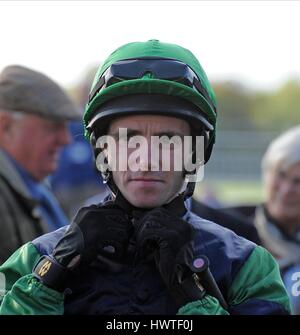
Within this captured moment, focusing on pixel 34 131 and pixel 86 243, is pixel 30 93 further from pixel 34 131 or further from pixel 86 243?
pixel 86 243

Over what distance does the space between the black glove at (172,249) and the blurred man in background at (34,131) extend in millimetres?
2365

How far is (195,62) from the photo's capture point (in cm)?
308

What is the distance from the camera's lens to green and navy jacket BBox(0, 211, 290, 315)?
8.81ft

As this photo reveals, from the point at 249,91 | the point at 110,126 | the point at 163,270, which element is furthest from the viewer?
the point at 249,91

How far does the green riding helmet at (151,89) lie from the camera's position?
2828 mm

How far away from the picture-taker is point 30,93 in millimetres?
5340

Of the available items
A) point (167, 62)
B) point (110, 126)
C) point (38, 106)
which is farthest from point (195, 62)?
point (38, 106)

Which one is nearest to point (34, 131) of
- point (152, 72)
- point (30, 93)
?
point (30, 93)

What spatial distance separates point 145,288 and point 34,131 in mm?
2977

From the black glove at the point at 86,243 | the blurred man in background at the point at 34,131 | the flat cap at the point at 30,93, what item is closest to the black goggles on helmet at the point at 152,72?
the black glove at the point at 86,243

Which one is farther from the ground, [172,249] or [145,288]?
[172,249]

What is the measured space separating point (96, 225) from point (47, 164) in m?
2.94

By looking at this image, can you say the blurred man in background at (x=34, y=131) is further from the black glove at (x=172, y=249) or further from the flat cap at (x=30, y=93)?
the black glove at (x=172, y=249)
